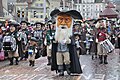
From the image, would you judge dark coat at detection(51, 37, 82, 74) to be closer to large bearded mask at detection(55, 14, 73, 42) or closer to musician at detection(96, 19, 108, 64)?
large bearded mask at detection(55, 14, 73, 42)

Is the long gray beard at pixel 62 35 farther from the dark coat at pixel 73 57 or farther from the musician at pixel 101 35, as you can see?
the musician at pixel 101 35

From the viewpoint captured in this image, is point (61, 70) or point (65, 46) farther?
point (61, 70)

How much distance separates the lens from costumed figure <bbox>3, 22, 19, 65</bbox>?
1461 cm

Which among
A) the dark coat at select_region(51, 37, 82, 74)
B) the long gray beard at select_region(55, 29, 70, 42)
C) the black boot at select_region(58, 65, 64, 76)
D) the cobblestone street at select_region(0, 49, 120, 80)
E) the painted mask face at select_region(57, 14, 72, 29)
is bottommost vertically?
the cobblestone street at select_region(0, 49, 120, 80)

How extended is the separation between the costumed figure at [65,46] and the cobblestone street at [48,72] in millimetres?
320

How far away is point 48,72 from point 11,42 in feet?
7.73

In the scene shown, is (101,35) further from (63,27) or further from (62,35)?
(62,35)

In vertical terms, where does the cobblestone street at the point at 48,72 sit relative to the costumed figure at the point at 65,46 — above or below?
below

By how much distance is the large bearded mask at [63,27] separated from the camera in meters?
12.0

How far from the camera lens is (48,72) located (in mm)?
13086

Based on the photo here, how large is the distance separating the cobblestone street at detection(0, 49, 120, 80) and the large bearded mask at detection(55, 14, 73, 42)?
1286 mm

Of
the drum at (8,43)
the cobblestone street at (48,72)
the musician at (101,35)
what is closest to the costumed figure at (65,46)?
the cobblestone street at (48,72)

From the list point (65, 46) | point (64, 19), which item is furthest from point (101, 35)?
point (65, 46)

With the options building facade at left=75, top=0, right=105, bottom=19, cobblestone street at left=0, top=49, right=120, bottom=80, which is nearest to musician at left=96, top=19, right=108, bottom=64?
cobblestone street at left=0, top=49, right=120, bottom=80
